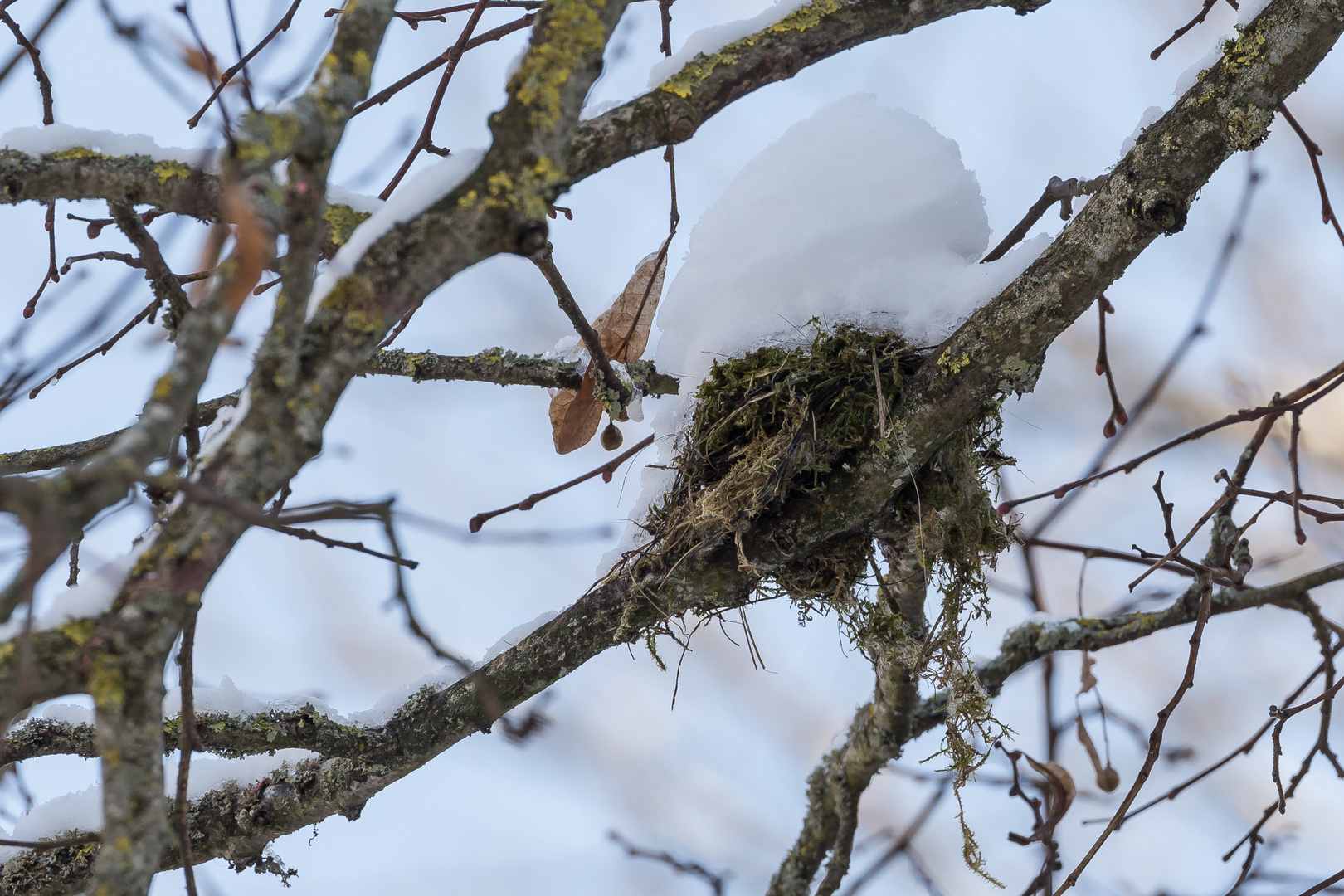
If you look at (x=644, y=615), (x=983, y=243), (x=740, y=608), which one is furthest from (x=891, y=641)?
(x=983, y=243)

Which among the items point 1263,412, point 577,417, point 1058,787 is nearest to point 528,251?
point 577,417

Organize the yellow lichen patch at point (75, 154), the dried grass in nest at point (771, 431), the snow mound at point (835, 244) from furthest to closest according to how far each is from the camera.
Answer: the snow mound at point (835, 244) < the dried grass in nest at point (771, 431) < the yellow lichen patch at point (75, 154)

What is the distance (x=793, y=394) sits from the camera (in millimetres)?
1535

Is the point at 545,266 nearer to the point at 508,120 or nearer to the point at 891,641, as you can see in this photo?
the point at 508,120

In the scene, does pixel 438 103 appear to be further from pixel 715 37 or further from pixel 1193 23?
pixel 1193 23

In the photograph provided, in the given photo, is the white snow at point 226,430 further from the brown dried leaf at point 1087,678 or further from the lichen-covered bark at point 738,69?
the brown dried leaf at point 1087,678

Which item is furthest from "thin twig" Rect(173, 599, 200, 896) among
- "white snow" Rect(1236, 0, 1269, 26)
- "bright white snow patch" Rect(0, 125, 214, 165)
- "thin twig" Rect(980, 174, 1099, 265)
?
"white snow" Rect(1236, 0, 1269, 26)

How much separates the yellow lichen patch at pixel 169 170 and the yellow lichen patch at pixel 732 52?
64cm

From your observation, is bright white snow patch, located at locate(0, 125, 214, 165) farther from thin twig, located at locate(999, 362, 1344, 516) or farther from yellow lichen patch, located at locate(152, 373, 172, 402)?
thin twig, located at locate(999, 362, 1344, 516)

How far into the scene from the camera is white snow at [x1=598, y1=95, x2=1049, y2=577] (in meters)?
1.57

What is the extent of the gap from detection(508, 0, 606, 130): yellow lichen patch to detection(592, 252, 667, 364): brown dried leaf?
2.89ft

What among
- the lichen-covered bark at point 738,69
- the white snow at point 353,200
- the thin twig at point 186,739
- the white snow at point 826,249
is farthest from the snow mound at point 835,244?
the thin twig at point 186,739

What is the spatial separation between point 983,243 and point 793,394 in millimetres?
523

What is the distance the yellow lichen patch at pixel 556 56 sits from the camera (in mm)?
922
